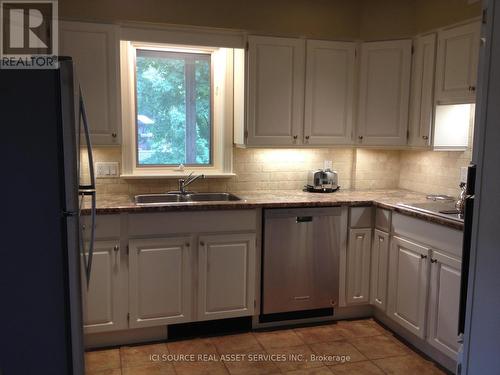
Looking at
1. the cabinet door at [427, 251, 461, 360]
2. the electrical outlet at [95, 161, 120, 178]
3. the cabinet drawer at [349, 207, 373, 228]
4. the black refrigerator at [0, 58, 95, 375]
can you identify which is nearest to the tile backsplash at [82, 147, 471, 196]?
the electrical outlet at [95, 161, 120, 178]

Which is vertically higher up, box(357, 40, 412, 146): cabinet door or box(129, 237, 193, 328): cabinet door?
box(357, 40, 412, 146): cabinet door

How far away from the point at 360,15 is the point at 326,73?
22.2 inches

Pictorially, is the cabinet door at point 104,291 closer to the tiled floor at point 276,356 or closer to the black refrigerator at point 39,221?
the tiled floor at point 276,356

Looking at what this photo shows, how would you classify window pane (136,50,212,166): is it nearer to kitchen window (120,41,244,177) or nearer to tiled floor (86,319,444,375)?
kitchen window (120,41,244,177)

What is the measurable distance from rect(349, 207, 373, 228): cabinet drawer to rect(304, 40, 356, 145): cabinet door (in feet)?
1.89

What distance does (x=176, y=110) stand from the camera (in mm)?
3729

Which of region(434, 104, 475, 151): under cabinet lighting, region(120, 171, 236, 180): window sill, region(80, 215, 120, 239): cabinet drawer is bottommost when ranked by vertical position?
region(80, 215, 120, 239): cabinet drawer

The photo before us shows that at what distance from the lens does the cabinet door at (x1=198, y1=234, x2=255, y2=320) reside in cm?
324

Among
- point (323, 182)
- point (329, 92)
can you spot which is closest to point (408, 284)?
point (323, 182)

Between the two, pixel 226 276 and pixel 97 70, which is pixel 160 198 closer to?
pixel 226 276

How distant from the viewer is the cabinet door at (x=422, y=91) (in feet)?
11.1

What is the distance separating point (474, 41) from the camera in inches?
118

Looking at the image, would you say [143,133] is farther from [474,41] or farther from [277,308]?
[474,41]

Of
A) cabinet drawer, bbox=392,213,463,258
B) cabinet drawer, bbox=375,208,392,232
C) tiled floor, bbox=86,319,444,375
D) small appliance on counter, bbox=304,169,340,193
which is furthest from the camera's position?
small appliance on counter, bbox=304,169,340,193
